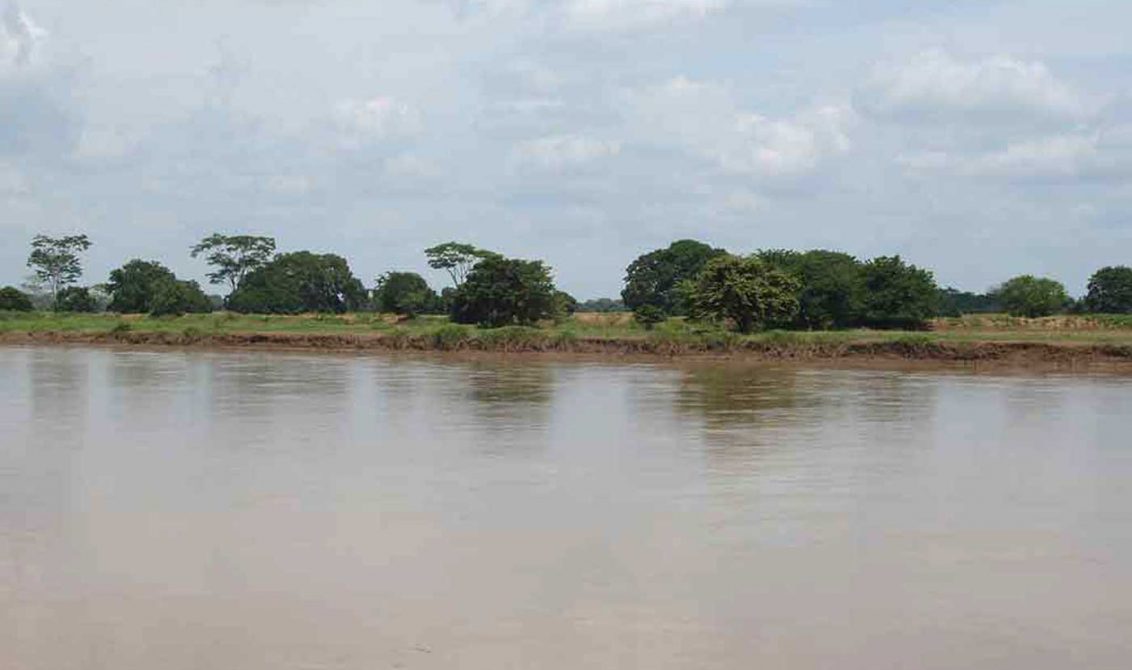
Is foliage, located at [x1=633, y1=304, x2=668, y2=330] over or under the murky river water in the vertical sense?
over

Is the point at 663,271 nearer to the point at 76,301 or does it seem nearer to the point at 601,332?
the point at 601,332

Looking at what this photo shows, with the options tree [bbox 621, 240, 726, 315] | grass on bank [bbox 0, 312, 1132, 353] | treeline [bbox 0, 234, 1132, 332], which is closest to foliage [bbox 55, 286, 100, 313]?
treeline [bbox 0, 234, 1132, 332]

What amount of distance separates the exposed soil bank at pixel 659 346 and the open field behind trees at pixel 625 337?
4cm

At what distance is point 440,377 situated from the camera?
3111 cm

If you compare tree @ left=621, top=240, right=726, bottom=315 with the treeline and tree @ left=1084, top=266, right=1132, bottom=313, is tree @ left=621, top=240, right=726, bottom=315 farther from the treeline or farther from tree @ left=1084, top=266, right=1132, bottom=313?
tree @ left=1084, top=266, right=1132, bottom=313

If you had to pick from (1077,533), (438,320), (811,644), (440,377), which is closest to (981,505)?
(1077,533)

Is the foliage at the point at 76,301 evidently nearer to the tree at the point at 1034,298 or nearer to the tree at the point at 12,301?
the tree at the point at 12,301

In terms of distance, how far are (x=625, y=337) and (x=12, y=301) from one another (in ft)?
149

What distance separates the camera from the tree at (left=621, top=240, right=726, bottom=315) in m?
71.1

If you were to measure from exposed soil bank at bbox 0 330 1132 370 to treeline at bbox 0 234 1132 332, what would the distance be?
9.92 feet

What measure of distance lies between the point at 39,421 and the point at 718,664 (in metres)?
15.9

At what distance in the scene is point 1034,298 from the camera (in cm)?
6594

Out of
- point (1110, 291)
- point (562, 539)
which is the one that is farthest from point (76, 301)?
point (562, 539)

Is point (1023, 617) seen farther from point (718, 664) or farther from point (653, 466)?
point (653, 466)
